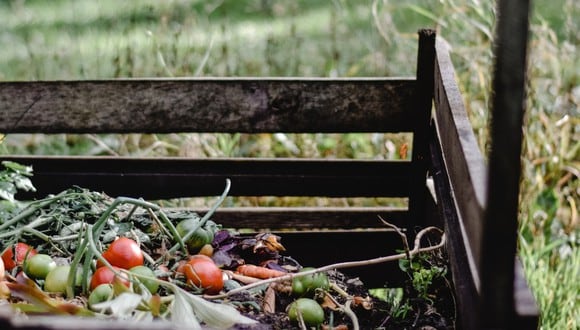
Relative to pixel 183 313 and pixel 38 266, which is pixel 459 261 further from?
pixel 38 266

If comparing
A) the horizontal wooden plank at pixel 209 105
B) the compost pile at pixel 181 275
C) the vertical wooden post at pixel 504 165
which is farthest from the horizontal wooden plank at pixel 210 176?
the vertical wooden post at pixel 504 165

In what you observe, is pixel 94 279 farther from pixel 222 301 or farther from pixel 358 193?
pixel 358 193

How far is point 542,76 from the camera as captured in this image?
4.38 metres

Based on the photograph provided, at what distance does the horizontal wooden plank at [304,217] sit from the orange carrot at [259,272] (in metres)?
0.85

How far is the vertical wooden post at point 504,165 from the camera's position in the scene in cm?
124

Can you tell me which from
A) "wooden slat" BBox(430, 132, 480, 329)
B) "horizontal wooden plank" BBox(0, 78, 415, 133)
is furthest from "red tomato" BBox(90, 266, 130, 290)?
"horizontal wooden plank" BBox(0, 78, 415, 133)

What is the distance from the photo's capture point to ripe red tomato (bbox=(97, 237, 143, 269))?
2.14m

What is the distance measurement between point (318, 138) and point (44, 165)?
1629mm

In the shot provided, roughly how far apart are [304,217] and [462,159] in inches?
54.5

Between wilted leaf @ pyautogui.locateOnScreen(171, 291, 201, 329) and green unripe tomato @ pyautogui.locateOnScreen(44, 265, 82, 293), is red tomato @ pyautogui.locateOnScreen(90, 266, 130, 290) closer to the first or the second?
green unripe tomato @ pyautogui.locateOnScreen(44, 265, 82, 293)

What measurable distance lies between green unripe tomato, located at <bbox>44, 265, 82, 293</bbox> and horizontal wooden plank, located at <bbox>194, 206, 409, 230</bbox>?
45.3 inches

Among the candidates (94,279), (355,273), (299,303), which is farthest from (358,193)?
(94,279)

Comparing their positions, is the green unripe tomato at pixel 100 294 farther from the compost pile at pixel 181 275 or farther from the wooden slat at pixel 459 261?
the wooden slat at pixel 459 261

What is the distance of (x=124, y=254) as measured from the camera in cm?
215
